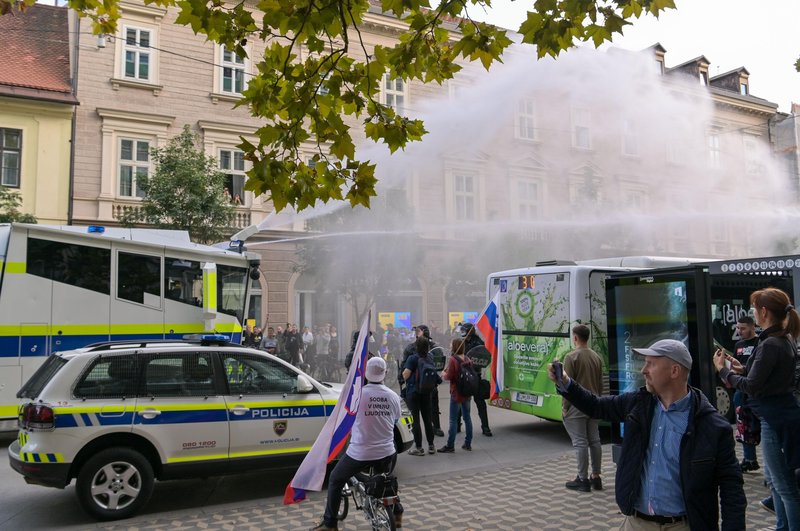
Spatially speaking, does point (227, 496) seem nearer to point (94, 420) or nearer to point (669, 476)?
point (94, 420)

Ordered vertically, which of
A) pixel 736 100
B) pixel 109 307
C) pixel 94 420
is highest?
pixel 736 100

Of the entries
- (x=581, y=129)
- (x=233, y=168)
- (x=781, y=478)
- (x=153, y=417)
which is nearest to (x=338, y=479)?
(x=153, y=417)

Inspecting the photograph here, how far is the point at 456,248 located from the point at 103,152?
12267 mm

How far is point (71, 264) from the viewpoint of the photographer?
9.75 metres

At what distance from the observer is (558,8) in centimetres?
507

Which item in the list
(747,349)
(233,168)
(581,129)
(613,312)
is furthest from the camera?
(233,168)

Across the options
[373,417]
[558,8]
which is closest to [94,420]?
[373,417]

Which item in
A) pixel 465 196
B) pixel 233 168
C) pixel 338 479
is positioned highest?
pixel 233 168

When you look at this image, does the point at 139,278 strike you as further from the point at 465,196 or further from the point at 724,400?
the point at 465,196

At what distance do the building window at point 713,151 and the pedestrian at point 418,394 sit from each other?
64.2 feet

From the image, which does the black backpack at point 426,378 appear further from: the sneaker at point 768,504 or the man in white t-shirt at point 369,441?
the sneaker at point 768,504

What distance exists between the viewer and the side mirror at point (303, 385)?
21.5 ft

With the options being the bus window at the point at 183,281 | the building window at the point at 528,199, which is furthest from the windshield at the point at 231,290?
the building window at the point at 528,199

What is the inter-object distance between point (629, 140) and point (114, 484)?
65.9 feet
